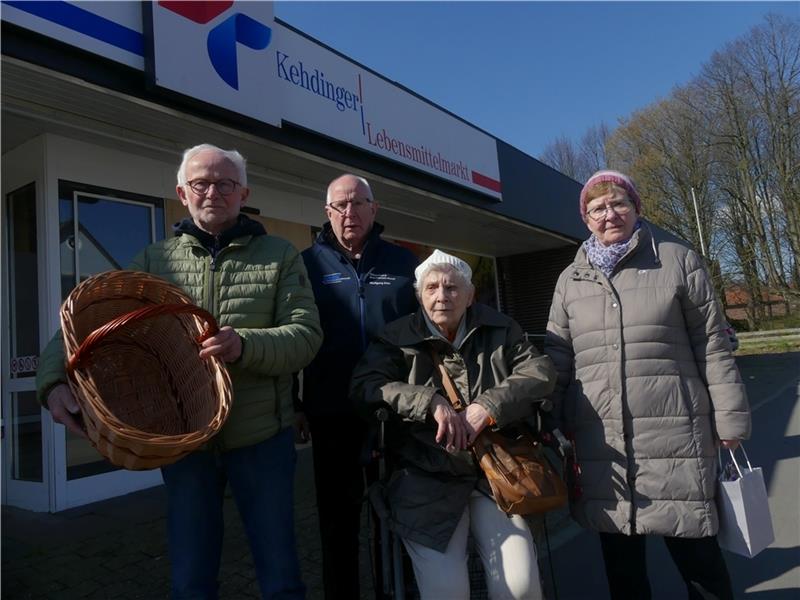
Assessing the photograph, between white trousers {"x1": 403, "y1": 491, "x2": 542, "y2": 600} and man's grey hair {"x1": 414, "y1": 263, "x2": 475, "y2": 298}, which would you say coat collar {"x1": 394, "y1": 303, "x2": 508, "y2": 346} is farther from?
white trousers {"x1": 403, "y1": 491, "x2": 542, "y2": 600}

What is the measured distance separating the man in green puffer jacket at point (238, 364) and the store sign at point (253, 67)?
89.3 inches

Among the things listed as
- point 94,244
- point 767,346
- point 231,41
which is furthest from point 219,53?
point 767,346

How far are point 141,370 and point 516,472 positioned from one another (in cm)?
143

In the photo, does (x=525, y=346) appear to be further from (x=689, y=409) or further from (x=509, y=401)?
(x=689, y=409)

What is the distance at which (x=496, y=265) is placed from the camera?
13.7 meters

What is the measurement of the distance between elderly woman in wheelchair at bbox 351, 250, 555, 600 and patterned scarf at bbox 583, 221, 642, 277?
43 centimetres

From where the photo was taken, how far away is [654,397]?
220cm

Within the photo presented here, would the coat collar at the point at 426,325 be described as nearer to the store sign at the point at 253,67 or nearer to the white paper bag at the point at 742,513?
the white paper bag at the point at 742,513

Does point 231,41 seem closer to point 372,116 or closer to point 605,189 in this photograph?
point 372,116

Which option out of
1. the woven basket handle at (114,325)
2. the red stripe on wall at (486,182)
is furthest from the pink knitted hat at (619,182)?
the red stripe on wall at (486,182)

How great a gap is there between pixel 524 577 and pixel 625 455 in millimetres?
605

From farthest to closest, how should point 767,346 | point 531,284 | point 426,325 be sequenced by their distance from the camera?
point 767,346
point 531,284
point 426,325

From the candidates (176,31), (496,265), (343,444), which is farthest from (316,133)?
(496,265)

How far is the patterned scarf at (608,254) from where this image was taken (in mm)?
2350
